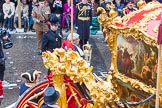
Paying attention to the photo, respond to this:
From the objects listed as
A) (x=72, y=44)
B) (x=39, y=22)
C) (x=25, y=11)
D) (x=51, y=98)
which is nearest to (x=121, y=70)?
(x=51, y=98)

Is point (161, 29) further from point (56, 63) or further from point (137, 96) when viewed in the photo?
point (56, 63)

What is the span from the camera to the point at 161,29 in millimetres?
5273

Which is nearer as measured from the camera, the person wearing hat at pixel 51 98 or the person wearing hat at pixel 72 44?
the person wearing hat at pixel 51 98

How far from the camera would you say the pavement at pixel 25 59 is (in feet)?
35.1

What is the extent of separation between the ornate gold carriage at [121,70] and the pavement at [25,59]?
300 cm

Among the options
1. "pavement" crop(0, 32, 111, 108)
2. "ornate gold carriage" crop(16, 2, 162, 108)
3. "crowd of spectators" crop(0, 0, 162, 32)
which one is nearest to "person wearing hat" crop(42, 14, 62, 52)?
"pavement" crop(0, 32, 111, 108)

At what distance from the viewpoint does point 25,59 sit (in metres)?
13.1

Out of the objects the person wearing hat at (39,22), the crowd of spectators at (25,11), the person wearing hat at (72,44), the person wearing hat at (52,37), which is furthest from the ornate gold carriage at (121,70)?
the crowd of spectators at (25,11)

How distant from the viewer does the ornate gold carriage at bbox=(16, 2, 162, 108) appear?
240 inches

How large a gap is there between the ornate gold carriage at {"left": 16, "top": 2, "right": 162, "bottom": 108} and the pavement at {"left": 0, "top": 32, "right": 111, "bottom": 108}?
300 centimetres

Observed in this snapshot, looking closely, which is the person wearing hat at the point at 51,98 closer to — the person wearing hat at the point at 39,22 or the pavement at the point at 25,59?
the pavement at the point at 25,59

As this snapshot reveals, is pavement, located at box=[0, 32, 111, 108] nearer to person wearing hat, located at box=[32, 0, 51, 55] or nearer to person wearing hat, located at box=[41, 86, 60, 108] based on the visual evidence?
person wearing hat, located at box=[32, 0, 51, 55]

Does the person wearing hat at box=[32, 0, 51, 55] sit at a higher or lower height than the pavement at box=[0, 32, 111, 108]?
higher

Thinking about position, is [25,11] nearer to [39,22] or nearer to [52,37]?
[39,22]
